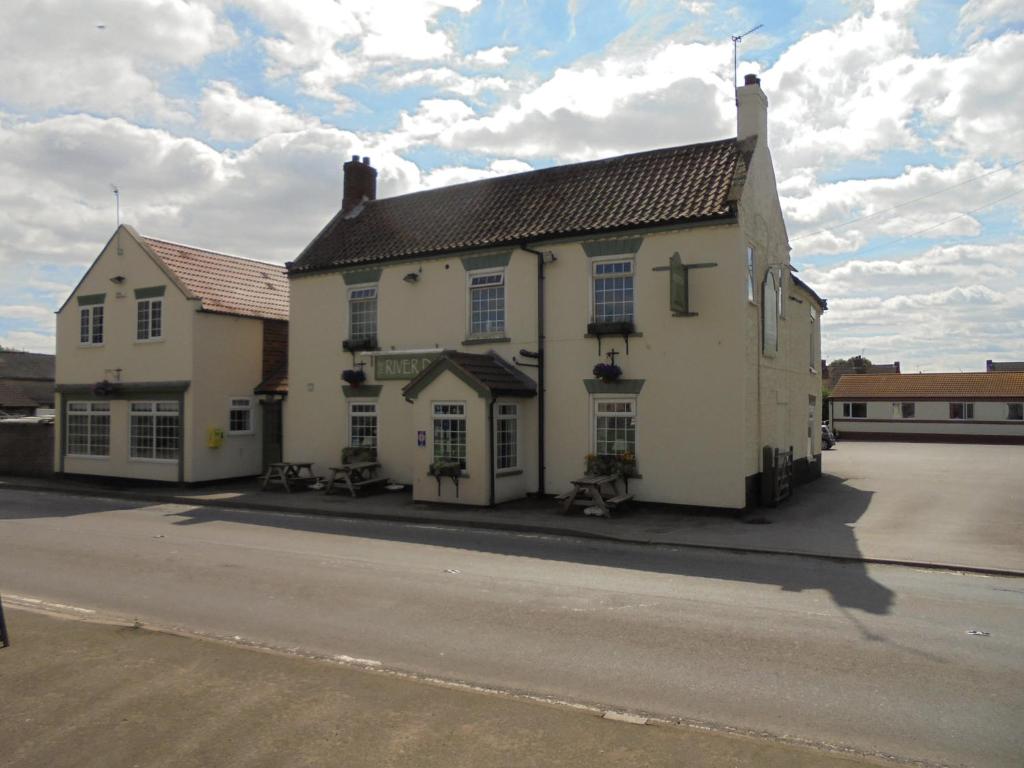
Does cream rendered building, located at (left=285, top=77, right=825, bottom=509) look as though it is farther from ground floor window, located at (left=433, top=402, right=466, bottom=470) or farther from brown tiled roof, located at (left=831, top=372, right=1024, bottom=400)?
brown tiled roof, located at (left=831, top=372, right=1024, bottom=400)

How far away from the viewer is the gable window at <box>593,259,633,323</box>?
17578 millimetres

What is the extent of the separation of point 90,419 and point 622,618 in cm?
2273

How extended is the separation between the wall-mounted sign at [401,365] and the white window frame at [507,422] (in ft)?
7.73

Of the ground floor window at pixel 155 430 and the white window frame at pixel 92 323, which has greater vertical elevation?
the white window frame at pixel 92 323

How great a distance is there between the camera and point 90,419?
84.0ft

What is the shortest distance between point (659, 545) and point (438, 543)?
12.6ft

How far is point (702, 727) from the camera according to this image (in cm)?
546

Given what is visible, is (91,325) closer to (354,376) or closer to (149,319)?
(149,319)

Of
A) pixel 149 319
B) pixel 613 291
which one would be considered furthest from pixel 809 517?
pixel 149 319

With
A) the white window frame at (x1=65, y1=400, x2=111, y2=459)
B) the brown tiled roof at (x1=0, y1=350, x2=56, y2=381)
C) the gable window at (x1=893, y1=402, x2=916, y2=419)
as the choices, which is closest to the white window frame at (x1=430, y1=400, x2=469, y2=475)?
the white window frame at (x1=65, y1=400, x2=111, y2=459)

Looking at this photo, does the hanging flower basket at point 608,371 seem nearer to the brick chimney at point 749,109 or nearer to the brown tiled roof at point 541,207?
the brown tiled roof at point 541,207

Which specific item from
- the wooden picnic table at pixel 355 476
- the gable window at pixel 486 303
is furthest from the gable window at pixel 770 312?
the wooden picnic table at pixel 355 476

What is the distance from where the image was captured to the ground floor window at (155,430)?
23.1m

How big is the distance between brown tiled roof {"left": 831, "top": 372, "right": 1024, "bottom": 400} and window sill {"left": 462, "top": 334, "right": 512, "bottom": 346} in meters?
42.7
